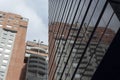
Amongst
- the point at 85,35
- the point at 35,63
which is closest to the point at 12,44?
the point at 35,63

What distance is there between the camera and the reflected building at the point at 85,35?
14.8 meters

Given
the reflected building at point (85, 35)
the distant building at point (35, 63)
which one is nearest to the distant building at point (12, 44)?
the distant building at point (35, 63)

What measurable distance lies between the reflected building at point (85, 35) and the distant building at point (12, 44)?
73171 millimetres

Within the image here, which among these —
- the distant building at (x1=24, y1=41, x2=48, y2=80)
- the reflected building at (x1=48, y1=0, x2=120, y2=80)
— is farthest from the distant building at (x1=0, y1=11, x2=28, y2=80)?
the reflected building at (x1=48, y1=0, x2=120, y2=80)

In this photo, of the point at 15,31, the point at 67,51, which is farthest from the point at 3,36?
the point at 67,51

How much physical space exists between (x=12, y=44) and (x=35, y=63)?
14.6 meters

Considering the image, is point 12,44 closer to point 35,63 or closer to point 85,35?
point 35,63

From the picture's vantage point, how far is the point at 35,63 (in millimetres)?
104562

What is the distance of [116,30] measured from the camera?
13641 mm

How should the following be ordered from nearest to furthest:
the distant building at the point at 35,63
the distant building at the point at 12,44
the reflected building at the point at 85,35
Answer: the reflected building at the point at 85,35, the distant building at the point at 35,63, the distant building at the point at 12,44

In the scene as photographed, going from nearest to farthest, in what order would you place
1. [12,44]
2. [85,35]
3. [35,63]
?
1. [85,35]
2. [35,63]
3. [12,44]

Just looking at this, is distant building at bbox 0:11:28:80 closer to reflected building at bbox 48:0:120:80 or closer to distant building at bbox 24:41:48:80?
distant building at bbox 24:41:48:80

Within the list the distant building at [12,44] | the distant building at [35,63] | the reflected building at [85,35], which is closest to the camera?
the reflected building at [85,35]

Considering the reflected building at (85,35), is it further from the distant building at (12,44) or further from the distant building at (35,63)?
the distant building at (12,44)
